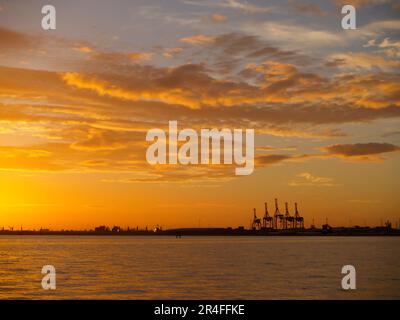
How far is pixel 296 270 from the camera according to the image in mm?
67438

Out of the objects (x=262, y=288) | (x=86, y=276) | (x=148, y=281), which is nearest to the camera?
(x=262, y=288)

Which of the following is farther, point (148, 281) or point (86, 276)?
point (86, 276)
